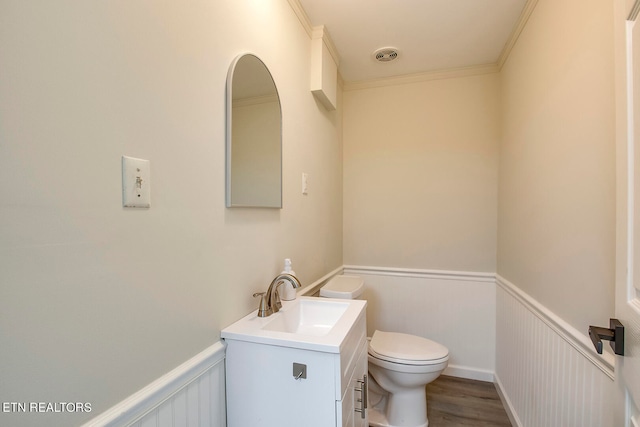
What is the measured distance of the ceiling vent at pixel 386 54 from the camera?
78.7 inches

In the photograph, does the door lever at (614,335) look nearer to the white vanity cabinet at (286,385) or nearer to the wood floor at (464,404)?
the white vanity cabinet at (286,385)

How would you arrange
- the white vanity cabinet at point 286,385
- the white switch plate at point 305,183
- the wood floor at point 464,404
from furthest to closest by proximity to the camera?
the wood floor at point 464,404
the white switch plate at point 305,183
the white vanity cabinet at point 286,385

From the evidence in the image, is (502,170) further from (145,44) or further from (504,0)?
(145,44)

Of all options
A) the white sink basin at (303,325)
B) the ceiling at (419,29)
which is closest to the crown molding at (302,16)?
the ceiling at (419,29)

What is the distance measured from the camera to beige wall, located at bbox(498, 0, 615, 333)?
933 millimetres

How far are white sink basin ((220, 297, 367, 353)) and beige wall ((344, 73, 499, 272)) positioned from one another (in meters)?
1.25

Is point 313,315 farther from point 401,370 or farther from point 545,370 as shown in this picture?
point 545,370

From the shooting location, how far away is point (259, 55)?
48.0 inches

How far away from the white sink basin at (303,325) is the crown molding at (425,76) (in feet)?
6.32

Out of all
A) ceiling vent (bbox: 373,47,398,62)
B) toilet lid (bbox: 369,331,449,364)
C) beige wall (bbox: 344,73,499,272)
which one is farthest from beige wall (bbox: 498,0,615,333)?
ceiling vent (bbox: 373,47,398,62)

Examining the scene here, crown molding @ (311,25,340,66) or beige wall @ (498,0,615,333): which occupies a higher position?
crown molding @ (311,25,340,66)

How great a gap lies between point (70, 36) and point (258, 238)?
0.82 m

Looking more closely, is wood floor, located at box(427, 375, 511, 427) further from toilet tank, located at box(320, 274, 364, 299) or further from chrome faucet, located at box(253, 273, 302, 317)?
chrome faucet, located at box(253, 273, 302, 317)

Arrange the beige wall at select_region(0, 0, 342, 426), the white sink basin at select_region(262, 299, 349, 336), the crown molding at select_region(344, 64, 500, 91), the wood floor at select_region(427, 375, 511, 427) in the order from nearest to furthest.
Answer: the beige wall at select_region(0, 0, 342, 426) → the white sink basin at select_region(262, 299, 349, 336) → the wood floor at select_region(427, 375, 511, 427) → the crown molding at select_region(344, 64, 500, 91)
